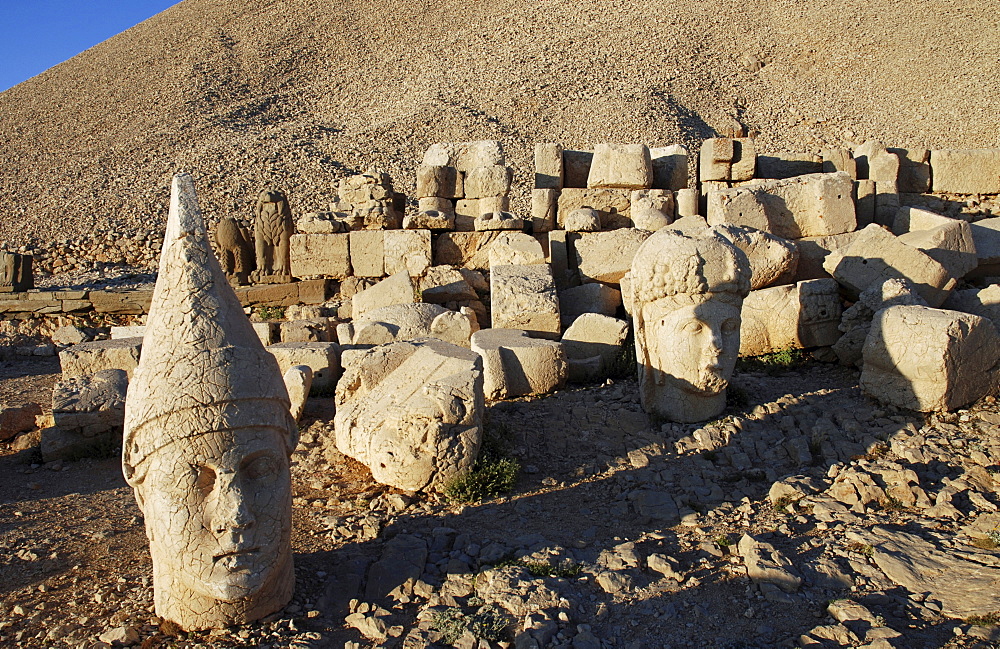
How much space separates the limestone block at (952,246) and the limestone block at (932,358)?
2.37 meters

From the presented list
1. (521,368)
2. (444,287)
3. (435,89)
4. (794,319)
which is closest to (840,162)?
(794,319)

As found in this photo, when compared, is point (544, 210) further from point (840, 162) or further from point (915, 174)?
point (915, 174)

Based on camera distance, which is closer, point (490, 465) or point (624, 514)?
point (624, 514)

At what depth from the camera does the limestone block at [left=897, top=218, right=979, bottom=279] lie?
7.69 meters

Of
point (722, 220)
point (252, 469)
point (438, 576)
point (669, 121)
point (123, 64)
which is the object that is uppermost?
point (123, 64)

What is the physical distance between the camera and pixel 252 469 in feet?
10.5

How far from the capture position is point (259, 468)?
321cm

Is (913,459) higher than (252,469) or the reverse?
the reverse

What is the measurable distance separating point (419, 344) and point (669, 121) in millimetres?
19775

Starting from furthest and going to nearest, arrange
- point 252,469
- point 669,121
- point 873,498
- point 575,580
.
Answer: point 669,121, point 873,498, point 575,580, point 252,469

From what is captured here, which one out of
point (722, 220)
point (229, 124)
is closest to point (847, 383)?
point (722, 220)

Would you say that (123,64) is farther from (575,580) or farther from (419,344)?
(575,580)

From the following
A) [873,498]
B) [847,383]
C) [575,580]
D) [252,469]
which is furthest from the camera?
[847,383]

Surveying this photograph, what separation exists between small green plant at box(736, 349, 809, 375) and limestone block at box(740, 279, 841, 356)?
0.20ft
